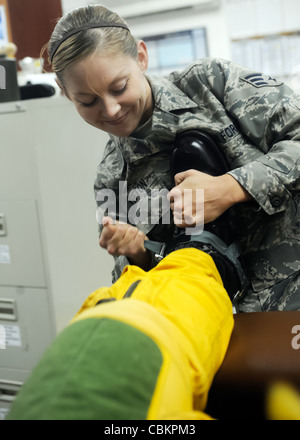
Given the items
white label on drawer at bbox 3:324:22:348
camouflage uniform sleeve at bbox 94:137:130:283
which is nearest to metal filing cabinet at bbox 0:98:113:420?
white label on drawer at bbox 3:324:22:348

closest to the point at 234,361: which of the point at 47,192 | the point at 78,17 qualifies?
the point at 78,17

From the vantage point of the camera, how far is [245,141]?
0.82 metres

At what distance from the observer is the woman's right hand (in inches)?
27.6

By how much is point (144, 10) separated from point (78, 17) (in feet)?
10.5

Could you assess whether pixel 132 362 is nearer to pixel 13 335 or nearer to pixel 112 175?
pixel 112 175

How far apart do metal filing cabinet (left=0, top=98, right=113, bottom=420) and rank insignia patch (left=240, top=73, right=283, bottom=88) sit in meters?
0.59

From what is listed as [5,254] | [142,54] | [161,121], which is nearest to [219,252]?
[161,121]

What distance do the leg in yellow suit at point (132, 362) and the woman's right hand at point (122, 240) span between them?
16 cm

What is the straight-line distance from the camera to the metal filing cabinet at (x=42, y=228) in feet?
4.24

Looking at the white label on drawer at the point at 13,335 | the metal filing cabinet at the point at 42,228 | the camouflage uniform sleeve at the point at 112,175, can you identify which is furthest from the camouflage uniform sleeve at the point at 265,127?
the white label on drawer at the point at 13,335

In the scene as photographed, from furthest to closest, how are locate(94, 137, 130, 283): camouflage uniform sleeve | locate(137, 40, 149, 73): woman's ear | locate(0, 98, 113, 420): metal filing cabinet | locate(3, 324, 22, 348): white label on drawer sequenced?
locate(3, 324, 22, 348): white label on drawer < locate(0, 98, 113, 420): metal filing cabinet < locate(94, 137, 130, 283): camouflage uniform sleeve < locate(137, 40, 149, 73): woman's ear

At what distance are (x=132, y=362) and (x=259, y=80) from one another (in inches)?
23.8

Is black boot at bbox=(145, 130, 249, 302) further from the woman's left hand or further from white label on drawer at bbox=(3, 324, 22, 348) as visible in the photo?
white label on drawer at bbox=(3, 324, 22, 348)
